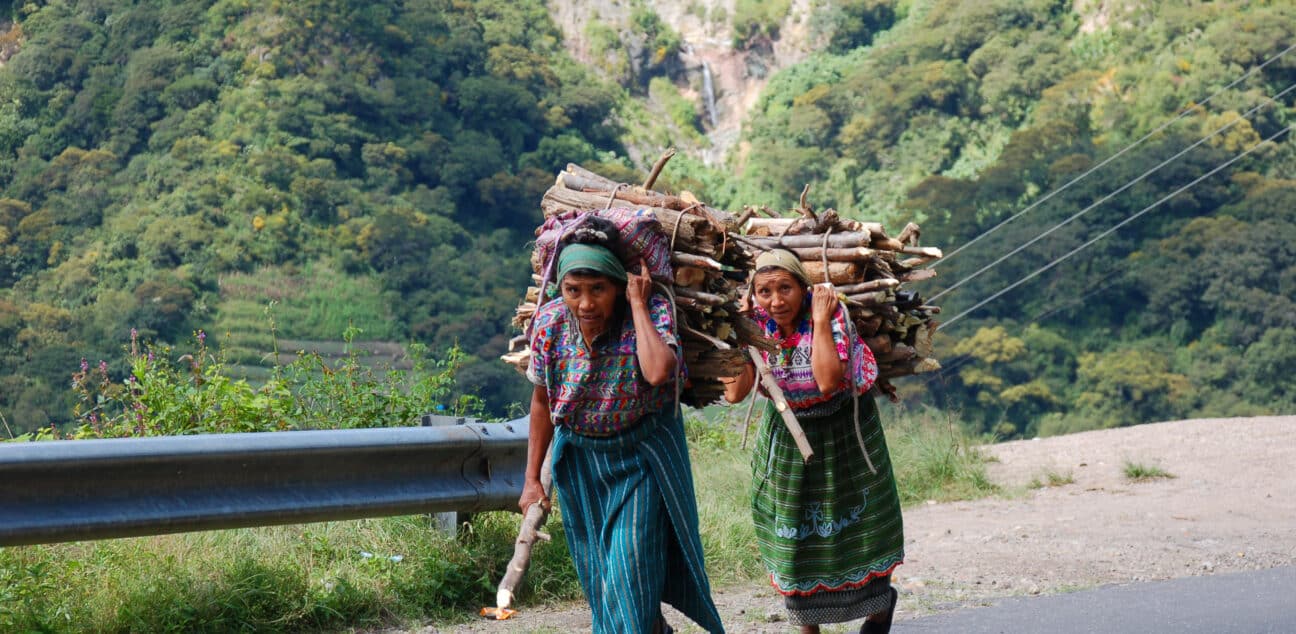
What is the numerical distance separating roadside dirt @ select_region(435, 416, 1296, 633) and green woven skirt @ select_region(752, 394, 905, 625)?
2.35 ft

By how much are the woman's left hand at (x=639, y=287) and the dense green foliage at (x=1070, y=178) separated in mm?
Answer: 33663

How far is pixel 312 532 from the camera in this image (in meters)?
6.31

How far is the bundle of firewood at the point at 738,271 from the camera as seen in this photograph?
4.70m

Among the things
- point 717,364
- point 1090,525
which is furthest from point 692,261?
point 1090,525

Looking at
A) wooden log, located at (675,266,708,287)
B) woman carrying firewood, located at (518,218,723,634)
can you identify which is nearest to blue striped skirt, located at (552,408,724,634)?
woman carrying firewood, located at (518,218,723,634)

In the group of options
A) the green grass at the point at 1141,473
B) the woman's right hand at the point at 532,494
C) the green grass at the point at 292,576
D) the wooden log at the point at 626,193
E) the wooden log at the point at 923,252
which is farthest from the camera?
the green grass at the point at 1141,473

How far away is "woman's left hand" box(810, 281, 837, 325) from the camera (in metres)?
5.09

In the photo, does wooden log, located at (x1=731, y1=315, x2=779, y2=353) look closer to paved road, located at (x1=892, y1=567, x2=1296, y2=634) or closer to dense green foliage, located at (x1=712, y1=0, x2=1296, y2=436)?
paved road, located at (x1=892, y1=567, x2=1296, y2=634)

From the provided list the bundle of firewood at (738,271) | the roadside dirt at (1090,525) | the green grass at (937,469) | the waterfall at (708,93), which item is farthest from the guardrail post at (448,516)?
the waterfall at (708,93)

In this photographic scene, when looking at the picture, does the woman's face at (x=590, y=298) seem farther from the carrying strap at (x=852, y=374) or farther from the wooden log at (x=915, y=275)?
the wooden log at (x=915, y=275)

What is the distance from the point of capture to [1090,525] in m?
8.70

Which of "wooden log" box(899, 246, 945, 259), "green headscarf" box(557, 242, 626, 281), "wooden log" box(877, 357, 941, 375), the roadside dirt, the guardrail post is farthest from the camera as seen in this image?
the roadside dirt

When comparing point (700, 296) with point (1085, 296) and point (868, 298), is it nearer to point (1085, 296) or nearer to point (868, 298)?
point (868, 298)

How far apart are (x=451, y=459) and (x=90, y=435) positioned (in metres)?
2.27
